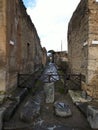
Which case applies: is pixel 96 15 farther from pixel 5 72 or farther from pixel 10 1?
pixel 5 72

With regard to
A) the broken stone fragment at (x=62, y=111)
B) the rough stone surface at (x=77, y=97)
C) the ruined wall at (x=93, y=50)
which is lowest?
the broken stone fragment at (x=62, y=111)

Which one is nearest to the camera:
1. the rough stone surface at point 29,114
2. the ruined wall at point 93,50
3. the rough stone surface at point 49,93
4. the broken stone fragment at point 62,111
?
the rough stone surface at point 29,114

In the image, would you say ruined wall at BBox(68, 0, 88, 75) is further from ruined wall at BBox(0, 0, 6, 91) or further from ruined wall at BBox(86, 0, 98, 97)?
ruined wall at BBox(0, 0, 6, 91)

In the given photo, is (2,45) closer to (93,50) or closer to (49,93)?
(49,93)

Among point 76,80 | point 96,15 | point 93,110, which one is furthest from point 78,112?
point 96,15

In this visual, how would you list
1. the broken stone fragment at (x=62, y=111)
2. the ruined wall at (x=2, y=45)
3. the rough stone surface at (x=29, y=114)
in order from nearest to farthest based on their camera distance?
1. the rough stone surface at (x=29, y=114)
2. the broken stone fragment at (x=62, y=111)
3. the ruined wall at (x=2, y=45)

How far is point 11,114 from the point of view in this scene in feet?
16.3

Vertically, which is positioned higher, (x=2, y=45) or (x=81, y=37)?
(x=81, y=37)

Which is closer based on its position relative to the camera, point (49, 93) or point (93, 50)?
point (93, 50)

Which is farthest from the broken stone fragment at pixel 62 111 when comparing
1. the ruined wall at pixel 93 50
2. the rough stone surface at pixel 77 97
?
the ruined wall at pixel 93 50

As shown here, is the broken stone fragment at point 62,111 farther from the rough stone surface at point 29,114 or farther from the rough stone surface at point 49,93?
the rough stone surface at point 49,93

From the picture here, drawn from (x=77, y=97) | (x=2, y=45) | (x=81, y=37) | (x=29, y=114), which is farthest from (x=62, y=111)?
(x=81, y=37)

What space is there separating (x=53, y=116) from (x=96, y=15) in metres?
3.79

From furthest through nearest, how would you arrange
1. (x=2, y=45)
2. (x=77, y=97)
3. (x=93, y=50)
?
(x=77, y=97)
(x=93, y=50)
(x=2, y=45)
